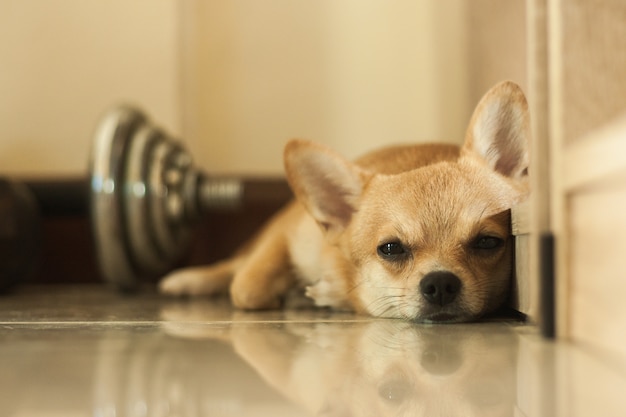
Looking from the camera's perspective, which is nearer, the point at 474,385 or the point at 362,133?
the point at 474,385

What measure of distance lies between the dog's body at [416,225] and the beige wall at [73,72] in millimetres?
1243

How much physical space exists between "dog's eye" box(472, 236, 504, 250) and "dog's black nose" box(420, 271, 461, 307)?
9 centimetres

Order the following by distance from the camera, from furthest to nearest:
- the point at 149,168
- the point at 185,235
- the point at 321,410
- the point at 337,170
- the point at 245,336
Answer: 1. the point at 185,235
2. the point at 149,168
3. the point at 337,170
4. the point at 245,336
5. the point at 321,410

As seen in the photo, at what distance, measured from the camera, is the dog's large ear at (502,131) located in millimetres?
1279

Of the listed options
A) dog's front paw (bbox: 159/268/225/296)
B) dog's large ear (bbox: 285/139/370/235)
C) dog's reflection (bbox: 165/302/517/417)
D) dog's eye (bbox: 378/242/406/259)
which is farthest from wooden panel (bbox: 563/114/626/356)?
dog's front paw (bbox: 159/268/225/296)

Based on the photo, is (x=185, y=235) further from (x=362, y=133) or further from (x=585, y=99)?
(x=585, y=99)

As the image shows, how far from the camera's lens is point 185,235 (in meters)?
2.45

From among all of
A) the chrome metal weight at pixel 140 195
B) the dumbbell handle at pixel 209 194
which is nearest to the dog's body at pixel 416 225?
the chrome metal weight at pixel 140 195

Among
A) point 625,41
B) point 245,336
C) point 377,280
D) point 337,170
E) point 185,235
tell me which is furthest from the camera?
point 185,235

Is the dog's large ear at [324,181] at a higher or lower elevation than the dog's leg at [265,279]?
higher

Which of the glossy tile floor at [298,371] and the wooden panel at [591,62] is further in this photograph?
the wooden panel at [591,62]

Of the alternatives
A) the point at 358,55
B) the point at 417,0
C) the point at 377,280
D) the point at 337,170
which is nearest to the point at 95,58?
the point at 358,55

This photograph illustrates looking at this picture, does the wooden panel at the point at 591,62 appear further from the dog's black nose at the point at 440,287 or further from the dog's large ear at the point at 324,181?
the dog's large ear at the point at 324,181

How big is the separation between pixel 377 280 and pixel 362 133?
1392 mm
